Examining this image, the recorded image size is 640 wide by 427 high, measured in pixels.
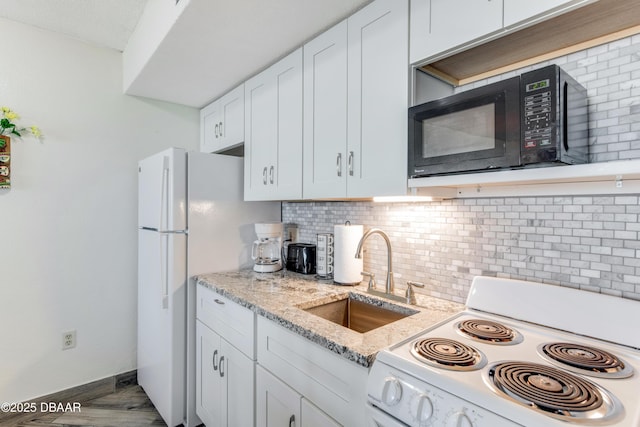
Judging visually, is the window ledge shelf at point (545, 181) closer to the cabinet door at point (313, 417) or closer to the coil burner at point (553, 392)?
the coil burner at point (553, 392)

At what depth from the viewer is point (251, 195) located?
2.09 m

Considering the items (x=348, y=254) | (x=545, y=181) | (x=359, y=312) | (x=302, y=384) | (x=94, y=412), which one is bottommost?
(x=94, y=412)

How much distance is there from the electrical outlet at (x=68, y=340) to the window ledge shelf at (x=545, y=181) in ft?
8.15

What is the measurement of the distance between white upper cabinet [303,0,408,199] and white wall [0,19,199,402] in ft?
5.31

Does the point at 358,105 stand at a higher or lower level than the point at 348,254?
higher

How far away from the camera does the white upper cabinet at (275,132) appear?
1.74 m

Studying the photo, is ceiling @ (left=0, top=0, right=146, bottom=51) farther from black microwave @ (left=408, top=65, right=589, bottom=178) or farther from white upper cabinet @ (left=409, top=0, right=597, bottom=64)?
black microwave @ (left=408, top=65, right=589, bottom=178)

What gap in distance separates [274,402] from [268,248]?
42.3 inches

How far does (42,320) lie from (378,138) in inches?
96.9

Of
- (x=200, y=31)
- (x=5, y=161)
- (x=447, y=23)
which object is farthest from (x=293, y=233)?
(x=5, y=161)

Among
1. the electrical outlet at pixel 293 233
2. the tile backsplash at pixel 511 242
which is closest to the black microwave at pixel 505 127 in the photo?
the tile backsplash at pixel 511 242

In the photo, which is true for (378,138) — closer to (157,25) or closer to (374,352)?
(374,352)

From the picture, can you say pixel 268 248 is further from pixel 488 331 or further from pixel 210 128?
pixel 488 331

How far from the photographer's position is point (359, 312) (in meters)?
1.60
